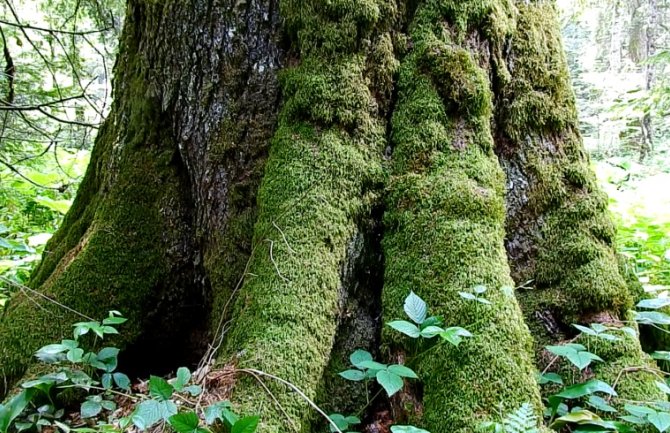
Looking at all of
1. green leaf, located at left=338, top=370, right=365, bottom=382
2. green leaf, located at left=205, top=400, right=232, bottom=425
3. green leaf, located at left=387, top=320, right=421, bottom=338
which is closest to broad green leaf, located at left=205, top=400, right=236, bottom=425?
green leaf, located at left=205, top=400, right=232, bottom=425

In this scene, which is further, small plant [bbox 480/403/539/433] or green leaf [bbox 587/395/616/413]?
green leaf [bbox 587/395/616/413]

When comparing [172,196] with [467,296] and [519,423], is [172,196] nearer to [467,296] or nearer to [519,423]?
[467,296]

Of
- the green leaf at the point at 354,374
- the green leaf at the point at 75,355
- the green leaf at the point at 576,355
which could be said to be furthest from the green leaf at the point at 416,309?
the green leaf at the point at 75,355

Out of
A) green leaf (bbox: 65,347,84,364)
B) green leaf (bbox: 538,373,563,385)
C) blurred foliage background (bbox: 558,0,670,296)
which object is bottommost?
green leaf (bbox: 538,373,563,385)

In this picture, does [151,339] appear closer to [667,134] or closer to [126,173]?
[126,173]

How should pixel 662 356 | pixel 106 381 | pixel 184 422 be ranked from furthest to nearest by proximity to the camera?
pixel 662 356 < pixel 106 381 < pixel 184 422

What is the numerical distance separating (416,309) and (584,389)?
68cm

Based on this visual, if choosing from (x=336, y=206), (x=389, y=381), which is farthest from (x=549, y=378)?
(x=336, y=206)

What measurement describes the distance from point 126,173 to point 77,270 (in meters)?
0.56

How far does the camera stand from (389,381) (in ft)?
5.06

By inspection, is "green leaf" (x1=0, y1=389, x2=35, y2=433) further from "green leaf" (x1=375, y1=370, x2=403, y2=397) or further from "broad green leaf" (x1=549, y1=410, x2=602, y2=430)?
"broad green leaf" (x1=549, y1=410, x2=602, y2=430)

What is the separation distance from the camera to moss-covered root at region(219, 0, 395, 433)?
1.79 m

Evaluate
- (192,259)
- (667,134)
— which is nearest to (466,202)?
(192,259)

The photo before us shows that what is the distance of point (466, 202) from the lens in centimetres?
206
